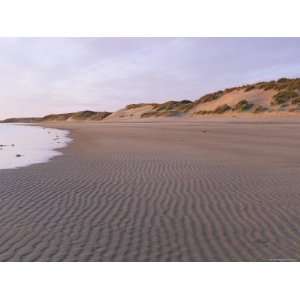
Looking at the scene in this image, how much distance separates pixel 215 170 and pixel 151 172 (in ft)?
6.26

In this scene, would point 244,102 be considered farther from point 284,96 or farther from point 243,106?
point 284,96

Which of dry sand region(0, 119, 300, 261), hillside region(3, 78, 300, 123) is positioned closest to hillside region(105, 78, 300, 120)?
hillside region(3, 78, 300, 123)

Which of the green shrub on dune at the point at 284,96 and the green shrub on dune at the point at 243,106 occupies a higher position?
Result: the green shrub on dune at the point at 284,96

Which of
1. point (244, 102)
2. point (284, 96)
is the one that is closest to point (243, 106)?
point (244, 102)

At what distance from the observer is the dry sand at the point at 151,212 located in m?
5.17

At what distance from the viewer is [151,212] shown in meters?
6.97

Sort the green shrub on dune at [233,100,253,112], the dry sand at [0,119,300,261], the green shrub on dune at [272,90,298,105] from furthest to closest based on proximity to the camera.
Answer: the green shrub on dune at [233,100,253,112] < the green shrub on dune at [272,90,298,105] < the dry sand at [0,119,300,261]

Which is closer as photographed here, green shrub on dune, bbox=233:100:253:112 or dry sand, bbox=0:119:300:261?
dry sand, bbox=0:119:300:261

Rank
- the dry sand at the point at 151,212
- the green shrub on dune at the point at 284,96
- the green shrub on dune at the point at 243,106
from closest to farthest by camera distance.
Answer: the dry sand at the point at 151,212, the green shrub on dune at the point at 284,96, the green shrub on dune at the point at 243,106

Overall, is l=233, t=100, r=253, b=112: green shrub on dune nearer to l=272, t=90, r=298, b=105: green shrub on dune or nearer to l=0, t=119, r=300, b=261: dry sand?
l=272, t=90, r=298, b=105: green shrub on dune

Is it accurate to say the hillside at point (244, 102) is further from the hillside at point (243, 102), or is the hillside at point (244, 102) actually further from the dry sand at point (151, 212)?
the dry sand at point (151, 212)

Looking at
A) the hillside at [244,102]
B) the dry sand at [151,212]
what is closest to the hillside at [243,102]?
the hillside at [244,102]

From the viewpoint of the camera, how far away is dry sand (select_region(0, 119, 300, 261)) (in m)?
5.17
